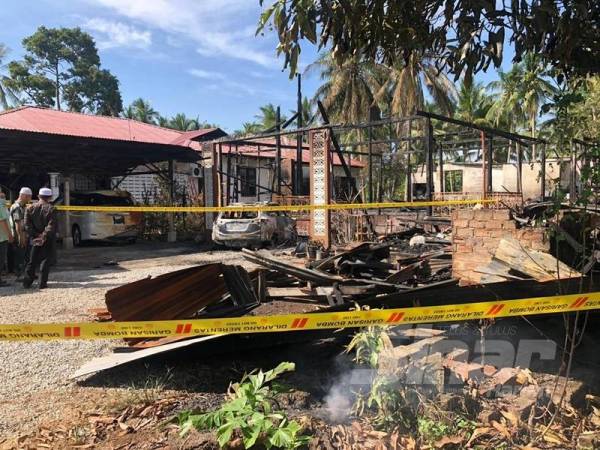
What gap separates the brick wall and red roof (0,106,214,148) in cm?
1346

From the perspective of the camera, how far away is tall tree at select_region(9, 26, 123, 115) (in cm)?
4625

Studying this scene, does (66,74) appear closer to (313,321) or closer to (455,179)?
(455,179)

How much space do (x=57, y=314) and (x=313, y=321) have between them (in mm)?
4563

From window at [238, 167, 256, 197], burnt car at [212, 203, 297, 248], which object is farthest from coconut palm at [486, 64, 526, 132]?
burnt car at [212, 203, 297, 248]

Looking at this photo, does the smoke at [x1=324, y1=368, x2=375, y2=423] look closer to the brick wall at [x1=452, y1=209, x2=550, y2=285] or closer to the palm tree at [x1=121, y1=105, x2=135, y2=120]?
the brick wall at [x1=452, y1=209, x2=550, y2=285]

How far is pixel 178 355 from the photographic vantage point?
4.25 metres

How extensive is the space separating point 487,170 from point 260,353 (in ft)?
46.8

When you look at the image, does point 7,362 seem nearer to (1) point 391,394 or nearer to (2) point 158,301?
(2) point 158,301

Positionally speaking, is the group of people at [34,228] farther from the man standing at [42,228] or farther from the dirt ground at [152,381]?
the dirt ground at [152,381]

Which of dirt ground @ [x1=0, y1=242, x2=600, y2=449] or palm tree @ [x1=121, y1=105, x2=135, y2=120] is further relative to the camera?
palm tree @ [x1=121, y1=105, x2=135, y2=120]

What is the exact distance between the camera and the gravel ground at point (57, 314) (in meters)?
3.81

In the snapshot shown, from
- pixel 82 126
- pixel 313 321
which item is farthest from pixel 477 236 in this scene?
pixel 82 126

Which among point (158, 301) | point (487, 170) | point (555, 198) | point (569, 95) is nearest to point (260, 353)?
point (158, 301)

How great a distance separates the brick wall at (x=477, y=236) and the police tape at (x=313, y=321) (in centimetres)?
139
